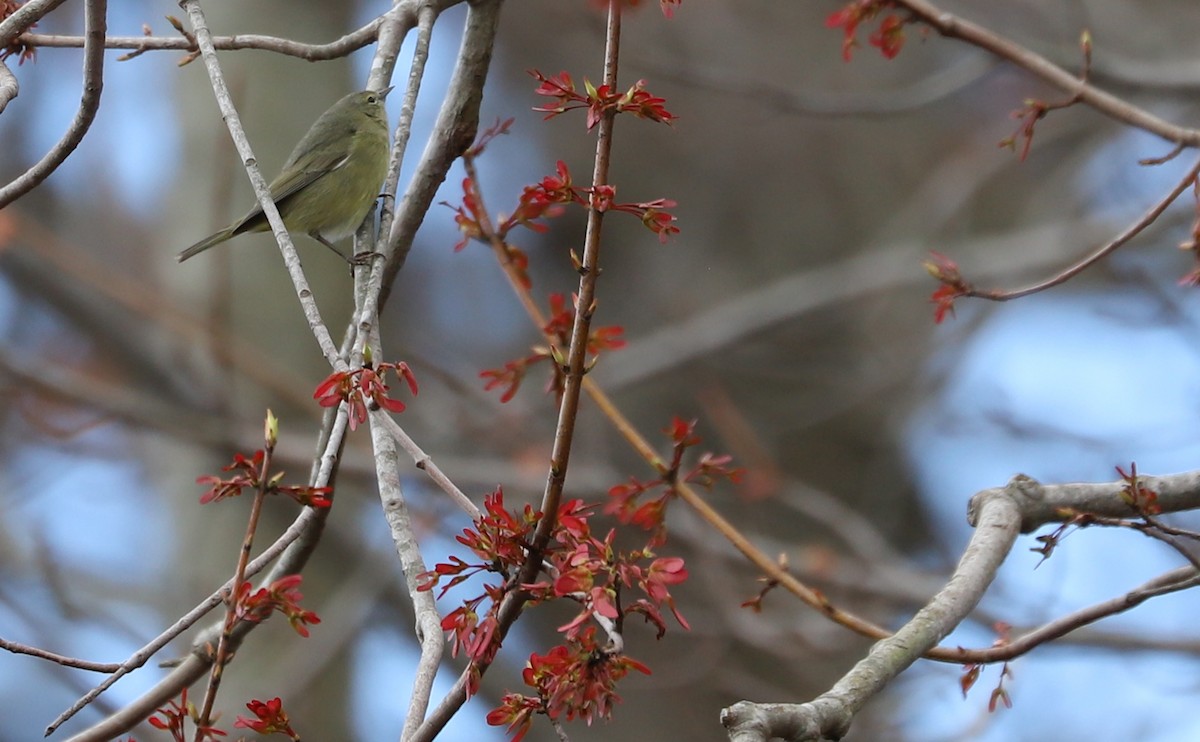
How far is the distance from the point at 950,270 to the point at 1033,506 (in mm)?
657

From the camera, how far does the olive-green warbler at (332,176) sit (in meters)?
4.57

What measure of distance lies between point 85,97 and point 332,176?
2479 millimetres

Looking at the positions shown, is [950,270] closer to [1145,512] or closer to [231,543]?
[1145,512]

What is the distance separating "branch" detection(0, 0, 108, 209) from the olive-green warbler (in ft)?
→ 6.82

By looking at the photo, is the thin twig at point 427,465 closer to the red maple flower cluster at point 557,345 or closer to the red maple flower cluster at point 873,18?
the red maple flower cluster at point 557,345

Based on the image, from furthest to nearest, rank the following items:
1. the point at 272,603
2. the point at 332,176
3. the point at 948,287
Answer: the point at 332,176, the point at 948,287, the point at 272,603

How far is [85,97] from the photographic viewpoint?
2.32 m

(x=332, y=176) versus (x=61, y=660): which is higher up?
(x=332, y=176)

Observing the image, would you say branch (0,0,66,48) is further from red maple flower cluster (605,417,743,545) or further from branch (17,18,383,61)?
red maple flower cluster (605,417,743,545)

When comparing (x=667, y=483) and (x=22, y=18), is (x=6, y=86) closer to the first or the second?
(x=22, y=18)

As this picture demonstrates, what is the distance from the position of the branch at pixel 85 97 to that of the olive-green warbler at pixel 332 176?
208 centimetres

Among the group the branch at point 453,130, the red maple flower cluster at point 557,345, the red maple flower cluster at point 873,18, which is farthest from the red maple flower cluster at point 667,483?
the red maple flower cluster at point 873,18

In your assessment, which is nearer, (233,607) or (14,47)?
(233,607)

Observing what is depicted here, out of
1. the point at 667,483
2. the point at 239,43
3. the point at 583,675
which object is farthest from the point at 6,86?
the point at 583,675
